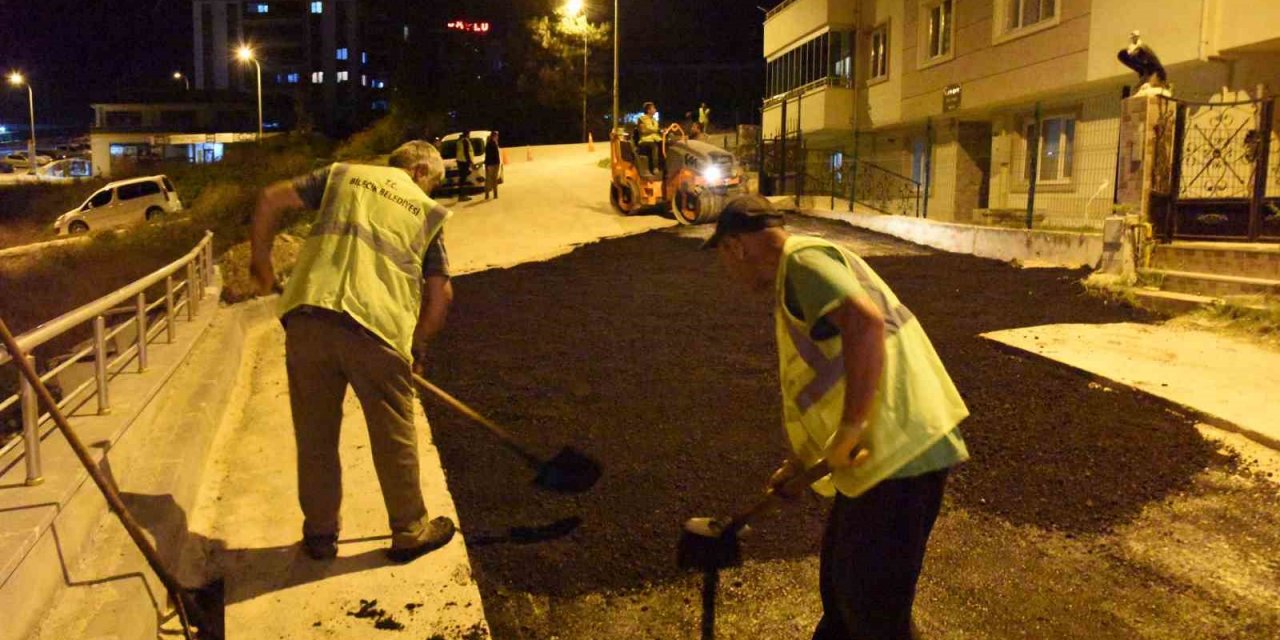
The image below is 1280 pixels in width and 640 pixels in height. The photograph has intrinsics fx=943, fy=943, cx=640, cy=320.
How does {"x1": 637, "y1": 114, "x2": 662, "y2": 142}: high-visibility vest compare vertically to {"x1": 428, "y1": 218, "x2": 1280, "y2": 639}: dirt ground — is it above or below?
above

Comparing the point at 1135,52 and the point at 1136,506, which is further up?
the point at 1135,52

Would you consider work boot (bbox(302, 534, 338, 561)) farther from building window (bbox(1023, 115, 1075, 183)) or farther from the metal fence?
building window (bbox(1023, 115, 1075, 183))

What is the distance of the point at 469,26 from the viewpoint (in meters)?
51.7

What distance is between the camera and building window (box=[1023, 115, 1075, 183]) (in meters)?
Answer: 17.5

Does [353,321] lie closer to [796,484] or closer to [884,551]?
[796,484]

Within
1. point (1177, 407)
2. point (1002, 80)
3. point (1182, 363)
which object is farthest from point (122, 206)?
point (1177, 407)

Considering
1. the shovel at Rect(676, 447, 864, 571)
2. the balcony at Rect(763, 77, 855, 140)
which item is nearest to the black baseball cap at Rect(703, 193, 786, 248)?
the shovel at Rect(676, 447, 864, 571)

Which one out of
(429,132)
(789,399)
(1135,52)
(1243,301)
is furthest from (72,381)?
(429,132)

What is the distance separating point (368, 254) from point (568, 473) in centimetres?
158

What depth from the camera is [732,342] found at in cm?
818

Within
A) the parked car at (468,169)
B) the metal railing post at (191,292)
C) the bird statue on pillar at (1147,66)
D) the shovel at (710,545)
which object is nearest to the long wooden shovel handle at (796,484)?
the shovel at (710,545)

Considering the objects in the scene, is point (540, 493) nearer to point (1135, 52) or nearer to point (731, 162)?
point (1135, 52)

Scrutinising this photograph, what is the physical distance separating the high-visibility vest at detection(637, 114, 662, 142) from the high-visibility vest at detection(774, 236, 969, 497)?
15.3 m

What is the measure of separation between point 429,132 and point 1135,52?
31561mm
